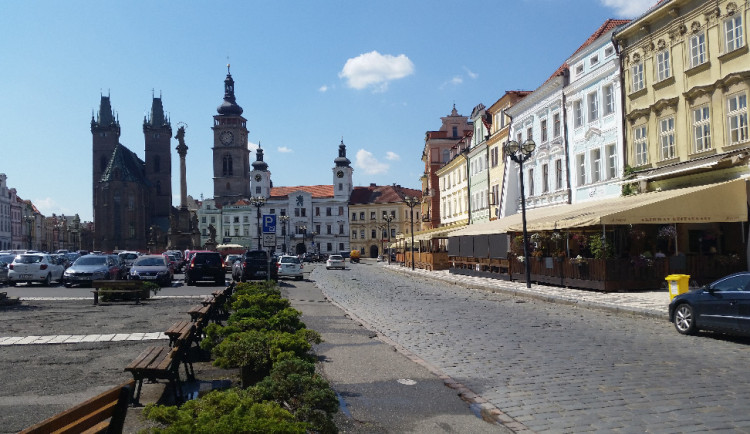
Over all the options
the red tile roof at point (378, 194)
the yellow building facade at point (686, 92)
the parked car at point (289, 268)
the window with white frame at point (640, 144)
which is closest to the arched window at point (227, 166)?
the red tile roof at point (378, 194)

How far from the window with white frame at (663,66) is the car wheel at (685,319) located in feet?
49.5

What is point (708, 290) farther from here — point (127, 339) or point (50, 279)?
point (50, 279)

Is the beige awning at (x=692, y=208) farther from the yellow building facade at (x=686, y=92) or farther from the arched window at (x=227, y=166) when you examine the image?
the arched window at (x=227, y=166)

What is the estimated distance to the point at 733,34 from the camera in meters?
22.0

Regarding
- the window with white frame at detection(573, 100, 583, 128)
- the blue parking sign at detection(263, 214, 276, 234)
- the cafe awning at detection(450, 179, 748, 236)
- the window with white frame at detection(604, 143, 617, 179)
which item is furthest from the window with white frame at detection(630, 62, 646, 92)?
the blue parking sign at detection(263, 214, 276, 234)

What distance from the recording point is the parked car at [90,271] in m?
30.3

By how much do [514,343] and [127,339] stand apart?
711 centimetres

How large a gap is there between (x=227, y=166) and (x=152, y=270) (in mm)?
109258

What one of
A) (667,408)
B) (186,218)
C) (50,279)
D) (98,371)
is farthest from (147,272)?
(186,218)

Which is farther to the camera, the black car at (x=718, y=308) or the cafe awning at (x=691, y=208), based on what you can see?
the cafe awning at (x=691, y=208)

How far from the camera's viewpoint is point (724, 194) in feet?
71.3

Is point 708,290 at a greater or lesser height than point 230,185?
lesser

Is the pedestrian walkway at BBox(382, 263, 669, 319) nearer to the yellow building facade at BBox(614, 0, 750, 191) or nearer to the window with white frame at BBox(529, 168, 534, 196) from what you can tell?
the yellow building facade at BBox(614, 0, 750, 191)

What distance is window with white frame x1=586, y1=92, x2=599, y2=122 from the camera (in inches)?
1233
